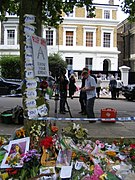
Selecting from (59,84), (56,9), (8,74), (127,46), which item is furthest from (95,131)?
(127,46)

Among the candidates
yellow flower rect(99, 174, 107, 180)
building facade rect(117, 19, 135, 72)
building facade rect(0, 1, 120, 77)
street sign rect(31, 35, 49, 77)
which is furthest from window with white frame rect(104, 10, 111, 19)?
yellow flower rect(99, 174, 107, 180)

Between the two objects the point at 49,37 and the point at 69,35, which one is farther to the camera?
the point at 69,35

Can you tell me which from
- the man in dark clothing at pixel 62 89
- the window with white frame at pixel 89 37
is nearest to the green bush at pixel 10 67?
the window with white frame at pixel 89 37

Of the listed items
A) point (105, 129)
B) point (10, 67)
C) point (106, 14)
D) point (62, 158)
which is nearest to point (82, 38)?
point (106, 14)

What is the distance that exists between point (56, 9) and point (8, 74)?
23415 millimetres

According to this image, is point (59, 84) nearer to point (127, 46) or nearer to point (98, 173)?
point (98, 173)

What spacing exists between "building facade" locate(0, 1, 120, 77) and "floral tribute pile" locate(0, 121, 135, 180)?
40.0m

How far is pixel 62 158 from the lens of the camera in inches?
198

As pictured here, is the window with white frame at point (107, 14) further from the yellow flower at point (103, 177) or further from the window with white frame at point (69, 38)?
the yellow flower at point (103, 177)

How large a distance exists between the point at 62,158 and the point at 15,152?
74cm

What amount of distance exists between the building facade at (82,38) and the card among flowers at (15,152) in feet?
132

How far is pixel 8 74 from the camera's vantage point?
122ft

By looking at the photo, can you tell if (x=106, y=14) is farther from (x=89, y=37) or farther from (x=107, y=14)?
(x=89, y=37)

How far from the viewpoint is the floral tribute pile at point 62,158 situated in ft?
15.5
